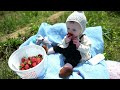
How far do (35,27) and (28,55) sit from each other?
92cm

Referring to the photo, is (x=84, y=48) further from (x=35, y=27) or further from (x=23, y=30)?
(x=23, y=30)

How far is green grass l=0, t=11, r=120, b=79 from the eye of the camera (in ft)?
11.5

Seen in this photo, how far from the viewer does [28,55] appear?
317 centimetres

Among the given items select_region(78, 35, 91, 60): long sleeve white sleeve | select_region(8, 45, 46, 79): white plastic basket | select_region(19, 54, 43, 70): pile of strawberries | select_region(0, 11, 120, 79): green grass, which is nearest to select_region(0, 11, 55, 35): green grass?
select_region(0, 11, 120, 79): green grass

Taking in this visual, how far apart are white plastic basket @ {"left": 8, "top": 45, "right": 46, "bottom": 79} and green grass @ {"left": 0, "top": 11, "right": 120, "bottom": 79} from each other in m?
0.29

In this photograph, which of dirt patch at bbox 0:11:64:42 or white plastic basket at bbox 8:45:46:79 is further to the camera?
dirt patch at bbox 0:11:64:42

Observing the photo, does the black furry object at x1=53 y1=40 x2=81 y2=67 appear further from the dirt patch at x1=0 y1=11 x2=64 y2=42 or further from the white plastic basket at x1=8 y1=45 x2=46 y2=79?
the dirt patch at x1=0 y1=11 x2=64 y2=42

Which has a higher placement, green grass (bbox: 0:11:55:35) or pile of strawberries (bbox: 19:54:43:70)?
green grass (bbox: 0:11:55:35)

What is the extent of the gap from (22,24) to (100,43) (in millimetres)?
1355

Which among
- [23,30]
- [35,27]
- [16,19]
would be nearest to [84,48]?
[35,27]
